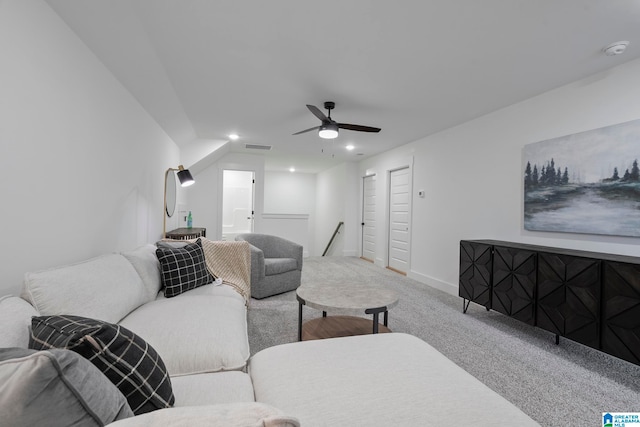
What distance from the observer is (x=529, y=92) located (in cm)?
300

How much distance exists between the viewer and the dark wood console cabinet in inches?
78.7

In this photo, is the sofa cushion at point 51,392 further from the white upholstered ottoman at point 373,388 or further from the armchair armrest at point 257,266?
the armchair armrest at point 257,266

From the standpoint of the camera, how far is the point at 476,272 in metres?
3.24

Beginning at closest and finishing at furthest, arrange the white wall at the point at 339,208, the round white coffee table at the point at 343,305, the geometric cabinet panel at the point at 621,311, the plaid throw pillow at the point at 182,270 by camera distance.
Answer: the geometric cabinet panel at the point at 621,311 < the round white coffee table at the point at 343,305 < the plaid throw pillow at the point at 182,270 < the white wall at the point at 339,208

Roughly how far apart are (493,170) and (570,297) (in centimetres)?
174

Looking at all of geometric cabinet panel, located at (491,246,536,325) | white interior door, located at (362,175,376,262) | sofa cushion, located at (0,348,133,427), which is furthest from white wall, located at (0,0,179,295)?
white interior door, located at (362,175,376,262)

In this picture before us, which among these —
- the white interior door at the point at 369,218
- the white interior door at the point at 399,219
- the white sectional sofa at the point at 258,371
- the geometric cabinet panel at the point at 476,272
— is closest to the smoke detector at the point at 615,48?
the geometric cabinet panel at the point at 476,272

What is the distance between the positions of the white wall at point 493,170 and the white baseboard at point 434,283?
0.7 inches

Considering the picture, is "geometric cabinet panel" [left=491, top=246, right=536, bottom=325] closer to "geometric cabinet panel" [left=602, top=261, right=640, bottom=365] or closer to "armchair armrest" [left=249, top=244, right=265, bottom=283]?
"geometric cabinet panel" [left=602, top=261, right=640, bottom=365]

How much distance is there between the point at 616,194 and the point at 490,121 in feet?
5.24

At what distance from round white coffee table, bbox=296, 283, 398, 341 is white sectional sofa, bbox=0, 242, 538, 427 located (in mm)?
538

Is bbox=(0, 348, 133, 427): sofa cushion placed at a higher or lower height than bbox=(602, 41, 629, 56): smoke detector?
lower

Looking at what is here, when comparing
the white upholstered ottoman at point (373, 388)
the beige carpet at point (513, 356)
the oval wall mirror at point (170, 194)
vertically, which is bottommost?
the beige carpet at point (513, 356)

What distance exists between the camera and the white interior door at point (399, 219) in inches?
211
